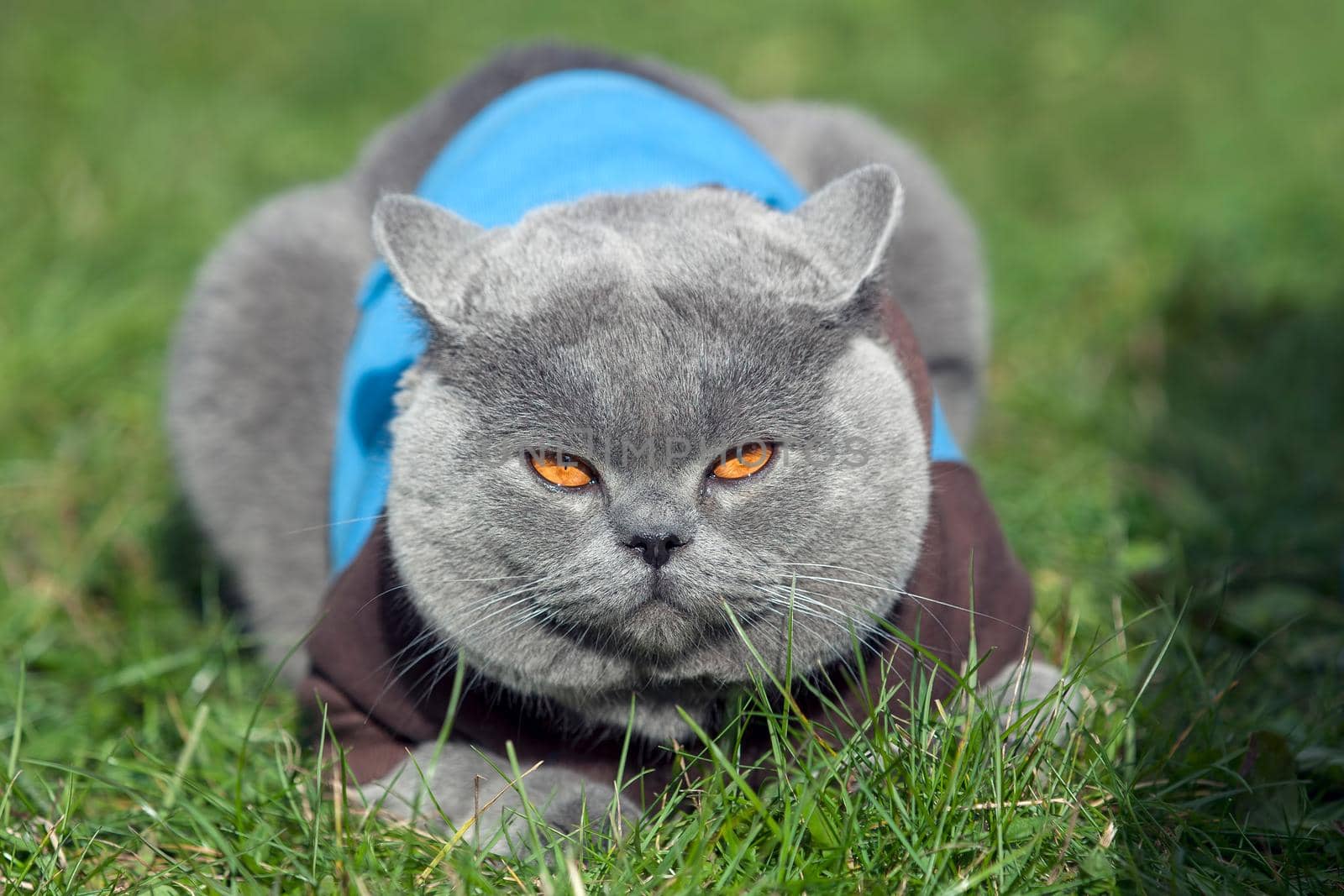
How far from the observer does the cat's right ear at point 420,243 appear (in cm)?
185

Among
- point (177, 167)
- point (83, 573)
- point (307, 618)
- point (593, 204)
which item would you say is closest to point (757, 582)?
point (593, 204)

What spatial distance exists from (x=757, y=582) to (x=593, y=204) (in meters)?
0.72

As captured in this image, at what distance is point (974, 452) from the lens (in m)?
3.39

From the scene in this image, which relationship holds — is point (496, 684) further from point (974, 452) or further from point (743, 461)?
point (974, 452)

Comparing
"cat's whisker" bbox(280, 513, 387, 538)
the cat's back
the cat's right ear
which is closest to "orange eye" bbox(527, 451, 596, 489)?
the cat's right ear

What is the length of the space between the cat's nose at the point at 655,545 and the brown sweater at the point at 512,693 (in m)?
0.39

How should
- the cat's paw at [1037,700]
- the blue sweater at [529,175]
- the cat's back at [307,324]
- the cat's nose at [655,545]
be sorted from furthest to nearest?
1. the cat's back at [307,324]
2. the blue sweater at [529,175]
3. the cat's paw at [1037,700]
4. the cat's nose at [655,545]

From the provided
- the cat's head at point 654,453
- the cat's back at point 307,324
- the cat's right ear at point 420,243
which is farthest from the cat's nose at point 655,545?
the cat's back at point 307,324

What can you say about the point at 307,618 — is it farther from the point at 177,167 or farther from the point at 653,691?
the point at 177,167

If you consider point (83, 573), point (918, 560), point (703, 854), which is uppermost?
point (918, 560)

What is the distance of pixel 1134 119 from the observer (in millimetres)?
5363

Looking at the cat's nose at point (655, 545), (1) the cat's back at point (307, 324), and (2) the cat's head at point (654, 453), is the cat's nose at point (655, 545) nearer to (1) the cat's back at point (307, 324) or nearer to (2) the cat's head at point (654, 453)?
(2) the cat's head at point (654, 453)

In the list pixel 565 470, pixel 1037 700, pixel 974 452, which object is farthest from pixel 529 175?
pixel 974 452

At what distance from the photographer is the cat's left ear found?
6.10ft
